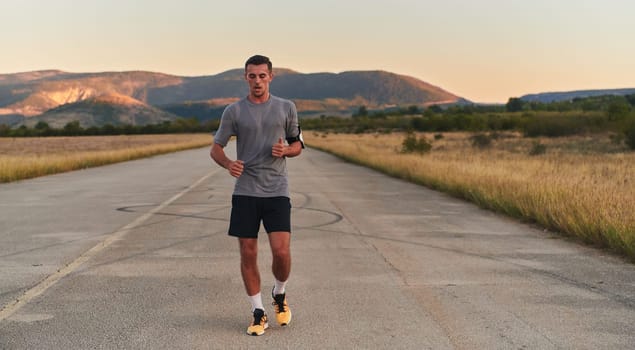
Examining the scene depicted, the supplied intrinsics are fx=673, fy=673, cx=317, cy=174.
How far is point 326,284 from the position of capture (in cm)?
666

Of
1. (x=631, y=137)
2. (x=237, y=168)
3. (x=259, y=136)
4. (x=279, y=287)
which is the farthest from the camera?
(x=631, y=137)

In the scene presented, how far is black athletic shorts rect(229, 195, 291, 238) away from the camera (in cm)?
495

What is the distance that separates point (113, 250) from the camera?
871cm

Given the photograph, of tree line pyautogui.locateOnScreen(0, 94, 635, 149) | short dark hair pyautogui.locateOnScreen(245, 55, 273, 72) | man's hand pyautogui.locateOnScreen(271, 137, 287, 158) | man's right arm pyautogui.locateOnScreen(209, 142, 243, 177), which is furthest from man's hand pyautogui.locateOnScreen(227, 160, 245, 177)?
tree line pyautogui.locateOnScreen(0, 94, 635, 149)

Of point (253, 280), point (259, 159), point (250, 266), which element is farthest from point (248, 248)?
point (259, 159)

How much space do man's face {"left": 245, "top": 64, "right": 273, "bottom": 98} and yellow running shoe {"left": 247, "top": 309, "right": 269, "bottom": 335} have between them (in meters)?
1.61

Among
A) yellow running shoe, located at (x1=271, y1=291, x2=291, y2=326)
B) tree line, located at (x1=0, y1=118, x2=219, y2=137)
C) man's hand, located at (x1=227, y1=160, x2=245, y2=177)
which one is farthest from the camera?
tree line, located at (x1=0, y1=118, x2=219, y2=137)

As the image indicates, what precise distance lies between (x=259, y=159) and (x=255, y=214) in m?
0.41

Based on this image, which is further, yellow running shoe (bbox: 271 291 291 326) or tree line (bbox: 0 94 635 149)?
tree line (bbox: 0 94 635 149)

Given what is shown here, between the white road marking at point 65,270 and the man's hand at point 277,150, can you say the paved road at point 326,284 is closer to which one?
the white road marking at point 65,270

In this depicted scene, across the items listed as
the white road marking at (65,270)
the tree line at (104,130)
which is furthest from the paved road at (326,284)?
the tree line at (104,130)

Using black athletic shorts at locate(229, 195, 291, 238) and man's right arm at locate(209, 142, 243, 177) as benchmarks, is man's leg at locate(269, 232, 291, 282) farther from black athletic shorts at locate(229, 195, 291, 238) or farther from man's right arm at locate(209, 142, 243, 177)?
man's right arm at locate(209, 142, 243, 177)

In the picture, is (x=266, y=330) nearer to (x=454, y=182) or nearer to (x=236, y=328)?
(x=236, y=328)

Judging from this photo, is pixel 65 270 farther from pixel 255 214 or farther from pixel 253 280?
pixel 255 214
